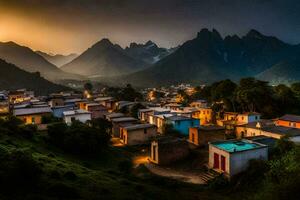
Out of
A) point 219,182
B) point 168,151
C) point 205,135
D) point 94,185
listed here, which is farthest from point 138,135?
point 94,185

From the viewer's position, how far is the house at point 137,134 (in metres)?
40.1

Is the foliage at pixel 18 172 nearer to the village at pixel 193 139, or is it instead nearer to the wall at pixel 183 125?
the village at pixel 193 139

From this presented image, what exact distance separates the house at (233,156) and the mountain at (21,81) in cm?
10480

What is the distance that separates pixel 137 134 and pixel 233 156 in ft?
58.8

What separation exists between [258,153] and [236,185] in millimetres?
4128

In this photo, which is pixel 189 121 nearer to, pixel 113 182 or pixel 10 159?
pixel 113 182

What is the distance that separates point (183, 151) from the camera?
3300 cm

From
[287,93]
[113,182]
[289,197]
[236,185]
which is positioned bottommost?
[236,185]

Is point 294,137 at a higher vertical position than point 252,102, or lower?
lower

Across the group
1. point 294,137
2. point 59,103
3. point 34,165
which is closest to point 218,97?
point 294,137

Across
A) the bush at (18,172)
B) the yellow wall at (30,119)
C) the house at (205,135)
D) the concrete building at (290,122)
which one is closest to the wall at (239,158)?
the house at (205,135)

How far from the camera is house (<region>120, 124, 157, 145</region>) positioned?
131ft

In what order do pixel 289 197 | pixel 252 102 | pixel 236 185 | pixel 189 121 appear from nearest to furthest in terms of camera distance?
pixel 289 197 → pixel 236 185 → pixel 189 121 → pixel 252 102

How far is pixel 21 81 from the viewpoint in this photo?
126062 mm
